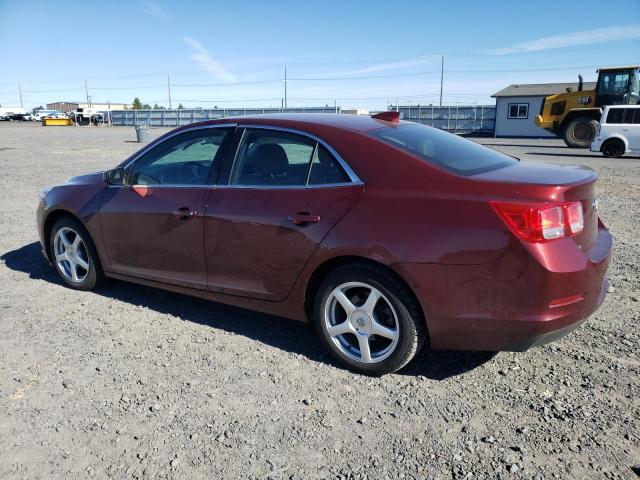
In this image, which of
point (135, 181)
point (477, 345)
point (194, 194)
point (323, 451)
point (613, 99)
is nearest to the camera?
point (323, 451)

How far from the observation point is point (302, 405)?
3.08m

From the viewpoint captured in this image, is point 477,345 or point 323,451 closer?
point 323,451

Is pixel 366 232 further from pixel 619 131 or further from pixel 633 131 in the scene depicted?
pixel 633 131

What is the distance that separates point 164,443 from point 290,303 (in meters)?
1.22

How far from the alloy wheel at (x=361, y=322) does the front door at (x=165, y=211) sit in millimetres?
1139

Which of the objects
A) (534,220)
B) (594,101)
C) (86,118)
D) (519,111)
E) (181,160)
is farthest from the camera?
(86,118)

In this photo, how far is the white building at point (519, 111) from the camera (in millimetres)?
36562

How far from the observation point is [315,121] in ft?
12.3

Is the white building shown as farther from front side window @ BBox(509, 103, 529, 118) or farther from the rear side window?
the rear side window

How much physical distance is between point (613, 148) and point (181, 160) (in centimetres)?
1874

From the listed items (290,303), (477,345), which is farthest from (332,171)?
(477,345)

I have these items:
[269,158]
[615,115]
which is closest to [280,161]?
[269,158]

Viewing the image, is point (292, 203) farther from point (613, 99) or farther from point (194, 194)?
point (613, 99)

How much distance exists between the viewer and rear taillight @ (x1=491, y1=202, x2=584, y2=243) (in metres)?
2.79
